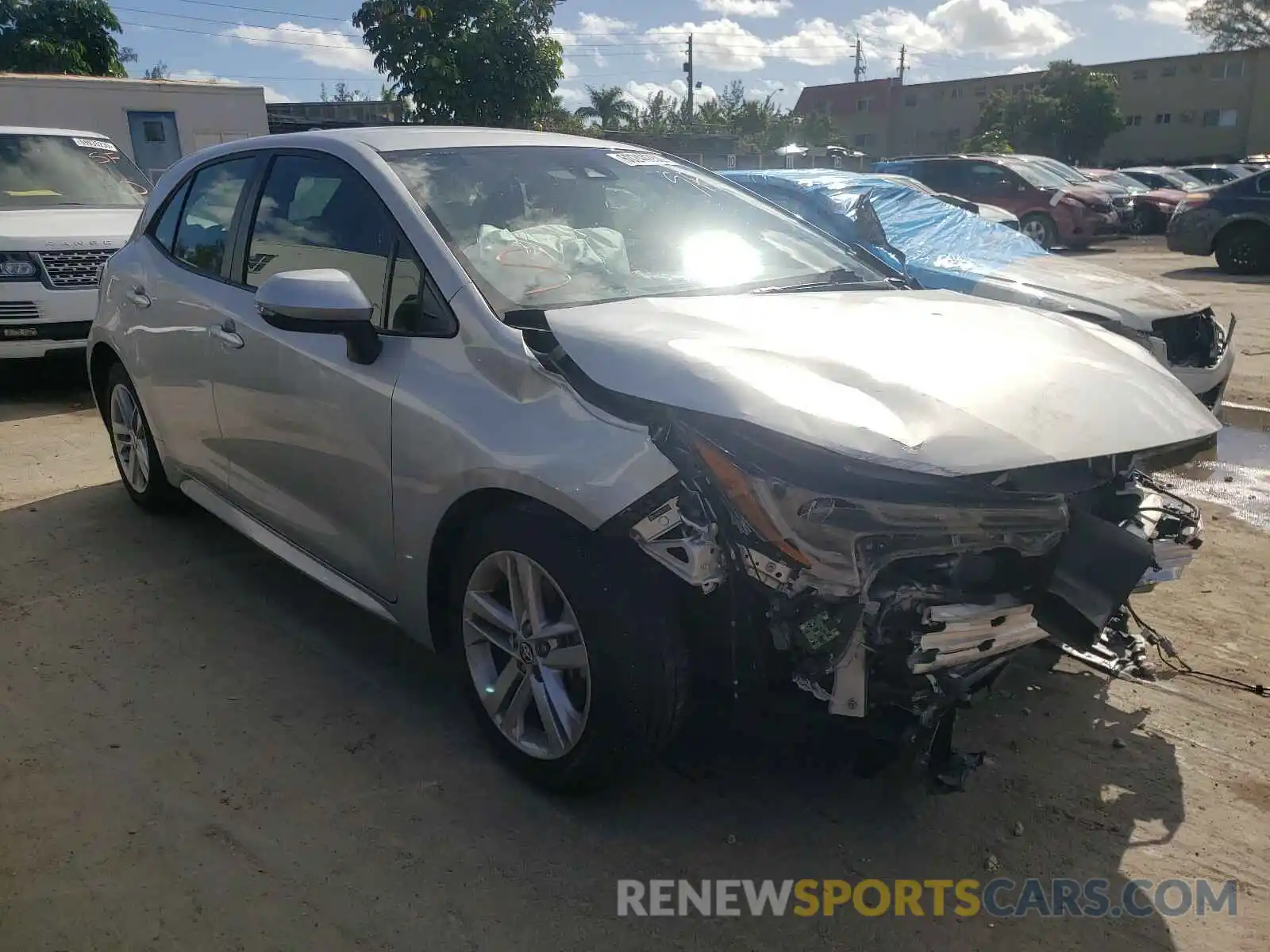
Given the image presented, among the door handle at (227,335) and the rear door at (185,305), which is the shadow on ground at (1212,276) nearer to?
the rear door at (185,305)

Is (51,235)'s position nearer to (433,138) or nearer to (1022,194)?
(433,138)

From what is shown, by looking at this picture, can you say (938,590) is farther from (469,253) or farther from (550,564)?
(469,253)

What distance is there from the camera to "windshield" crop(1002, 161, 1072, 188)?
17750 millimetres

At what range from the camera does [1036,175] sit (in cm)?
1806

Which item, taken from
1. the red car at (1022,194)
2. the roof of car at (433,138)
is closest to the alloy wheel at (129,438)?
the roof of car at (433,138)

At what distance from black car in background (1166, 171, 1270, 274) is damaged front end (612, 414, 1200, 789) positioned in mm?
13822

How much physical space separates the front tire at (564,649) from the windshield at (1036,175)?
689 inches

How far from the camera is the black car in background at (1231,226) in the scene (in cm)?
1370

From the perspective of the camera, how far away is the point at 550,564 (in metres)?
2.46

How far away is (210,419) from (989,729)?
298 cm

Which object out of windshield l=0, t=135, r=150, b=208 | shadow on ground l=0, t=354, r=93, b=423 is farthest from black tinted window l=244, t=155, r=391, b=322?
windshield l=0, t=135, r=150, b=208

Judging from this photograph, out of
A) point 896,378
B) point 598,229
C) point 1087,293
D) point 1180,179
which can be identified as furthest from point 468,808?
point 1180,179

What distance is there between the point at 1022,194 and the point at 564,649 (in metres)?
17.5

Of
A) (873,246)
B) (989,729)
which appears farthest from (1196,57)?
(989,729)
